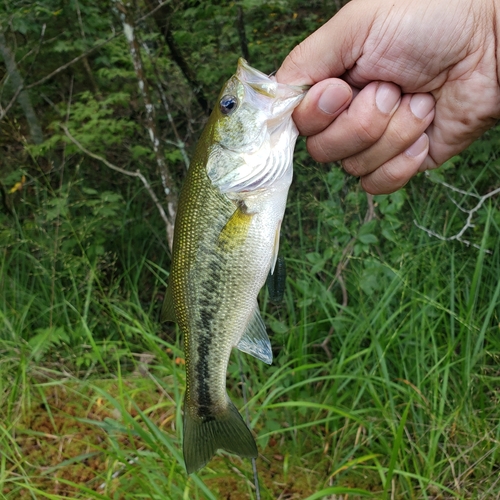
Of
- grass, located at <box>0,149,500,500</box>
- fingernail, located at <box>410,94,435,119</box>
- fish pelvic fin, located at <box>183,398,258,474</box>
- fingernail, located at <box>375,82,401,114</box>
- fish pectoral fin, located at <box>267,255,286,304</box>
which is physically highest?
fingernail, located at <box>375,82,401,114</box>

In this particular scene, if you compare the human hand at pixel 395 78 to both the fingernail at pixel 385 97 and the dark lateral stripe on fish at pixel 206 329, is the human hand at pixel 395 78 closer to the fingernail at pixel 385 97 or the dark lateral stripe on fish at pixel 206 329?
the fingernail at pixel 385 97

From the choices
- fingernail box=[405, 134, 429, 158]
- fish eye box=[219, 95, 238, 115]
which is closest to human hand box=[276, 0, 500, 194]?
fingernail box=[405, 134, 429, 158]

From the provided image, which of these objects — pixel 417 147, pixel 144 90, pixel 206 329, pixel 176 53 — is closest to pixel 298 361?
pixel 206 329

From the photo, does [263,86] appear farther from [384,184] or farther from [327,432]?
[327,432]

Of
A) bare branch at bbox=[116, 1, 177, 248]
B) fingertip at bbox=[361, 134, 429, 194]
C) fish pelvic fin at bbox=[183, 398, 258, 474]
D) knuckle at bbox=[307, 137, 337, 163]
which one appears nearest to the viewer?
fish pelvic fin at bbox=[183, 398, 258, 474]

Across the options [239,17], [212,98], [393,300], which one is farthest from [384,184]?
[212,98]

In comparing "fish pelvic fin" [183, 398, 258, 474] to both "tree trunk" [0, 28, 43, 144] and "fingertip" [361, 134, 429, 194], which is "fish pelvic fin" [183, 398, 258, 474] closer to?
"fingertip" [361, 134, 429, 194]
